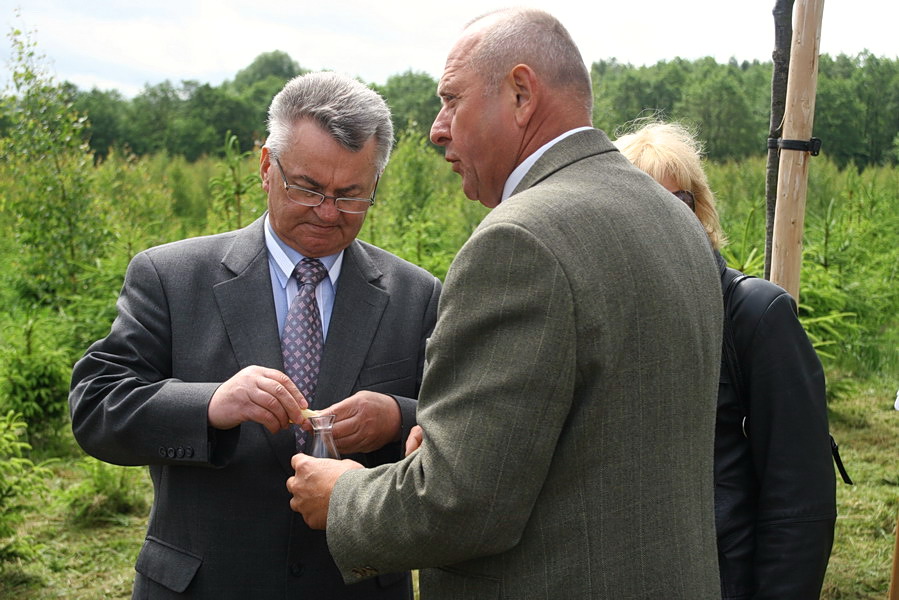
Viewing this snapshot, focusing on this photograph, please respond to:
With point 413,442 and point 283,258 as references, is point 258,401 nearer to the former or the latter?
point 413,442

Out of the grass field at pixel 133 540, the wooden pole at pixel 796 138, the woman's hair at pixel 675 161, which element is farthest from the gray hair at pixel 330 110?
the grass field at pixel 133 540

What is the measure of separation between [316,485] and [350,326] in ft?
2.13

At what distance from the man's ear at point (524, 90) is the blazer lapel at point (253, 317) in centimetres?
91

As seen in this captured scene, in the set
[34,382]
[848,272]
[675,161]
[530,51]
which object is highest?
[530,51]

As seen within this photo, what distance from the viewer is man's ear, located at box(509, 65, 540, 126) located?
1663 millimetres

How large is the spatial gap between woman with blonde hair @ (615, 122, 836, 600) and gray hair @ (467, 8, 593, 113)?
779mm

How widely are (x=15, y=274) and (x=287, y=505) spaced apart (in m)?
7.51

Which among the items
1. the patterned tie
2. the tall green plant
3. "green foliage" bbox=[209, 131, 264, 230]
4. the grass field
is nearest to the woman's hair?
the patterned tie

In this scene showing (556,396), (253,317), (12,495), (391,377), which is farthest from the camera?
(12,495)

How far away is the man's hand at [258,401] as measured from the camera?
198 cm

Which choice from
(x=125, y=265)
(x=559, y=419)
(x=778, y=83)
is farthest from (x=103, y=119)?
(x=559, y=419)

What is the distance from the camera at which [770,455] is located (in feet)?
6.90

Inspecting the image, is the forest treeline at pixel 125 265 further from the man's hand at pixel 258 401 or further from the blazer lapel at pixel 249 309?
the man's hand at pixel 258 401

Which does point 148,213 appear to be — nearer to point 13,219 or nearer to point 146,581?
point 13,219
